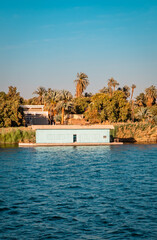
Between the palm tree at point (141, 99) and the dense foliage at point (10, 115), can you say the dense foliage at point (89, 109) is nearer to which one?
the dense foliage at point (10, 115)

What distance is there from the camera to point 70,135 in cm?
5984

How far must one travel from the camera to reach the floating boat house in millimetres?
59469

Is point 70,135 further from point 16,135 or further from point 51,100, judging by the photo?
point 51,100

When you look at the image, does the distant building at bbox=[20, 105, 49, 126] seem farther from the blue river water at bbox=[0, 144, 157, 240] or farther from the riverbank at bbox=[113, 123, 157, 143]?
the blue river water at bbox=[0, 144, 157, 240]

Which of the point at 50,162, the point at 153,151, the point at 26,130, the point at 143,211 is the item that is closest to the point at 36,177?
the point at 50,162

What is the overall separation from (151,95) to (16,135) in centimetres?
7809

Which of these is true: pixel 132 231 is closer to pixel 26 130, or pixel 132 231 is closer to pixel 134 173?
pixel 134 173

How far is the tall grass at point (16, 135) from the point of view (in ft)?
207

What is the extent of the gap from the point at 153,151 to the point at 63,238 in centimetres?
3600

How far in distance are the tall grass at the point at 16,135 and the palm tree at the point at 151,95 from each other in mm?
75167

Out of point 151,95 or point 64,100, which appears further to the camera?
point 151,95

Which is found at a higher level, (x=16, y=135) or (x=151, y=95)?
(x=151, y=95)

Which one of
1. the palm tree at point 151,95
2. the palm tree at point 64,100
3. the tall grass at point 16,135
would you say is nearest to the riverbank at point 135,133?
the tall grass at point 16,135

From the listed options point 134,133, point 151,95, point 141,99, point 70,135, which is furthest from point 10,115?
point 151,95
